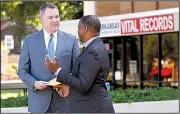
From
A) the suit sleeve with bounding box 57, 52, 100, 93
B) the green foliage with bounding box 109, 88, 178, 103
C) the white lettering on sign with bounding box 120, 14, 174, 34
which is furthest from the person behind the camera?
the white lettering on sign with bounding box 120, 14, 174, 34

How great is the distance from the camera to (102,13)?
78.6ft

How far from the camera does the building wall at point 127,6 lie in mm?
21250

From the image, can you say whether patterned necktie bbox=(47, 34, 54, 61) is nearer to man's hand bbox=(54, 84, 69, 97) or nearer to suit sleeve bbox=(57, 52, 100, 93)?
man's hand bbox=(54, 84, 69, 97)

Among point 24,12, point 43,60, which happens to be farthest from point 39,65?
point 24,12

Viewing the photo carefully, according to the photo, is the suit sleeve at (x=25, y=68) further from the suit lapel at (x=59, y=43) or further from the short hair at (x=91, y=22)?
the short hair at (x=91, y=22)

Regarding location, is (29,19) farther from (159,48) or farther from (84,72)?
(84,72)

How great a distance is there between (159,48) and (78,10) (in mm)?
9783

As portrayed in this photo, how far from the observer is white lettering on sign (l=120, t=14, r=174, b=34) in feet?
56.9

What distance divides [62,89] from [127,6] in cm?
1858

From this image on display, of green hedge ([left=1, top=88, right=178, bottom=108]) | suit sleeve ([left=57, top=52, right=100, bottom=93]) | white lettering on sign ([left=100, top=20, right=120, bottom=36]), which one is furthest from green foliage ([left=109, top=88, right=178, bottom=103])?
white lettering on sign ([left=100, top=20, right=120, bottom=36])

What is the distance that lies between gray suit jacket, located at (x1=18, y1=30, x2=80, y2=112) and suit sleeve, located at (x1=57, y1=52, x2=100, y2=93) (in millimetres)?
571

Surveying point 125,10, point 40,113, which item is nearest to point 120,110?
point 40,113

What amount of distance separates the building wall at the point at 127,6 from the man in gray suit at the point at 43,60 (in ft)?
54.0

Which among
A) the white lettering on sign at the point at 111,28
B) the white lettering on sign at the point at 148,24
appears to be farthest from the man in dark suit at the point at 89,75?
the white lettering on sign at the point at 111,28
